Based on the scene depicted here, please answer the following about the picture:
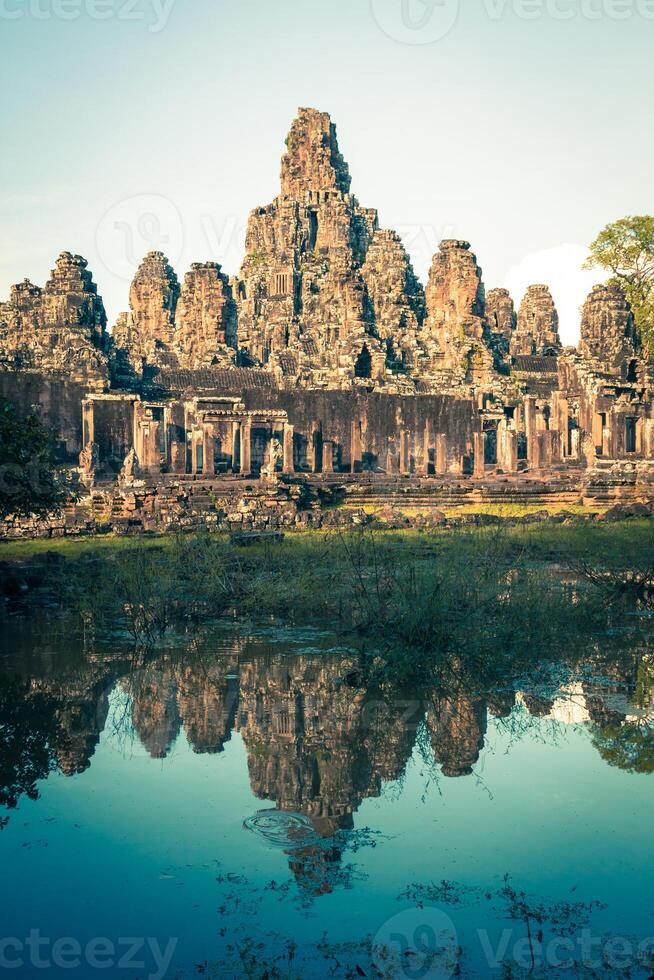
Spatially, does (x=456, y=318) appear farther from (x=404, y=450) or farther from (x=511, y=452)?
(x=511, y=452)

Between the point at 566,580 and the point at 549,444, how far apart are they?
815 inches

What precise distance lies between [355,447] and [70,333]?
38.4 feet

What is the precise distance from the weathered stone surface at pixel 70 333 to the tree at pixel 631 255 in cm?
2336

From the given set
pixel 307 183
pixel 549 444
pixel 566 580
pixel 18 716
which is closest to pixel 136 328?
pixel 307 183

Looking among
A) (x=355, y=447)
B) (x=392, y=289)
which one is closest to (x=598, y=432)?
(x=355, y=447)

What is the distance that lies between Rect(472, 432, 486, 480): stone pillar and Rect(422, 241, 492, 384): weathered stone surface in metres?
7.92

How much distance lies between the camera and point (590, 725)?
22.9ft

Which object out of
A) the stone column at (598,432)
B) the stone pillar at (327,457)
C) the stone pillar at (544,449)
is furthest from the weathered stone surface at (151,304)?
the stone column at (598,432)

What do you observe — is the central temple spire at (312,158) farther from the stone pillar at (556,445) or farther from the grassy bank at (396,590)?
the grassy bank at (396,590)

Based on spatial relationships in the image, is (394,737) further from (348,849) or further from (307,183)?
(307,183)

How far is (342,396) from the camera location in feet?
108

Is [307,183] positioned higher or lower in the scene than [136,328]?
higher

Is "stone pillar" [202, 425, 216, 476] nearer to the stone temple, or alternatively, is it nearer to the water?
the stone temple

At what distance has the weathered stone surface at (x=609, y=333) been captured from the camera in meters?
33.4
